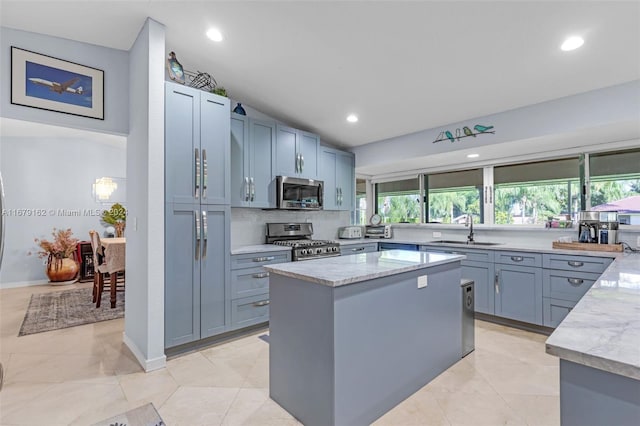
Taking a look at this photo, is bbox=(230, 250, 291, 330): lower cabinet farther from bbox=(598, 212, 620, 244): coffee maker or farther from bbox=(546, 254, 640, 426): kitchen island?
bbox=(598, 212, 620, 244): coffee maker

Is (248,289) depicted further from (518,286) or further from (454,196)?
(454,196)

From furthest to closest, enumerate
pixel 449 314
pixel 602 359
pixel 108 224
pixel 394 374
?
pixel 108 224 → pixel 449 314 → pixel 394 374 → pixel 602 359

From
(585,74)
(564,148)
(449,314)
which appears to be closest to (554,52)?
(585,74)

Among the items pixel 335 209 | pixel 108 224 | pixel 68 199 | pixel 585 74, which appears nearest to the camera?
pixel 585 74

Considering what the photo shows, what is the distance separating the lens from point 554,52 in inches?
101

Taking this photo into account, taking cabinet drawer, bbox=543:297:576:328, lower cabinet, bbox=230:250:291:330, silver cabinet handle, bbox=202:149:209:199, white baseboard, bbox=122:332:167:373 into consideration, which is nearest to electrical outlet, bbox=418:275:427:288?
lower cabinet, bbox=230:250:291:330

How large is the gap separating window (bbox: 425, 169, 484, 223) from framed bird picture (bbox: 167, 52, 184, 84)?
3823 millimetres

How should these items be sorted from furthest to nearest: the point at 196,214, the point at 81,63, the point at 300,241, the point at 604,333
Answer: the point at 300,241 < the point at 196,214 < the point at 81,63 < the point at 604,333

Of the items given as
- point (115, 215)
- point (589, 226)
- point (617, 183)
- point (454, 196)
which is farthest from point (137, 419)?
point (115, 215)

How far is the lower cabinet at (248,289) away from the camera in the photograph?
3.15 meters

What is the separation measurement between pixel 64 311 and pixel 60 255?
2.17 meters

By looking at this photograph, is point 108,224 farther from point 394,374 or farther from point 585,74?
→ point 585,74

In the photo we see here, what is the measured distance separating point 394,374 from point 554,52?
2812mm

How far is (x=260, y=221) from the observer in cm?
414
